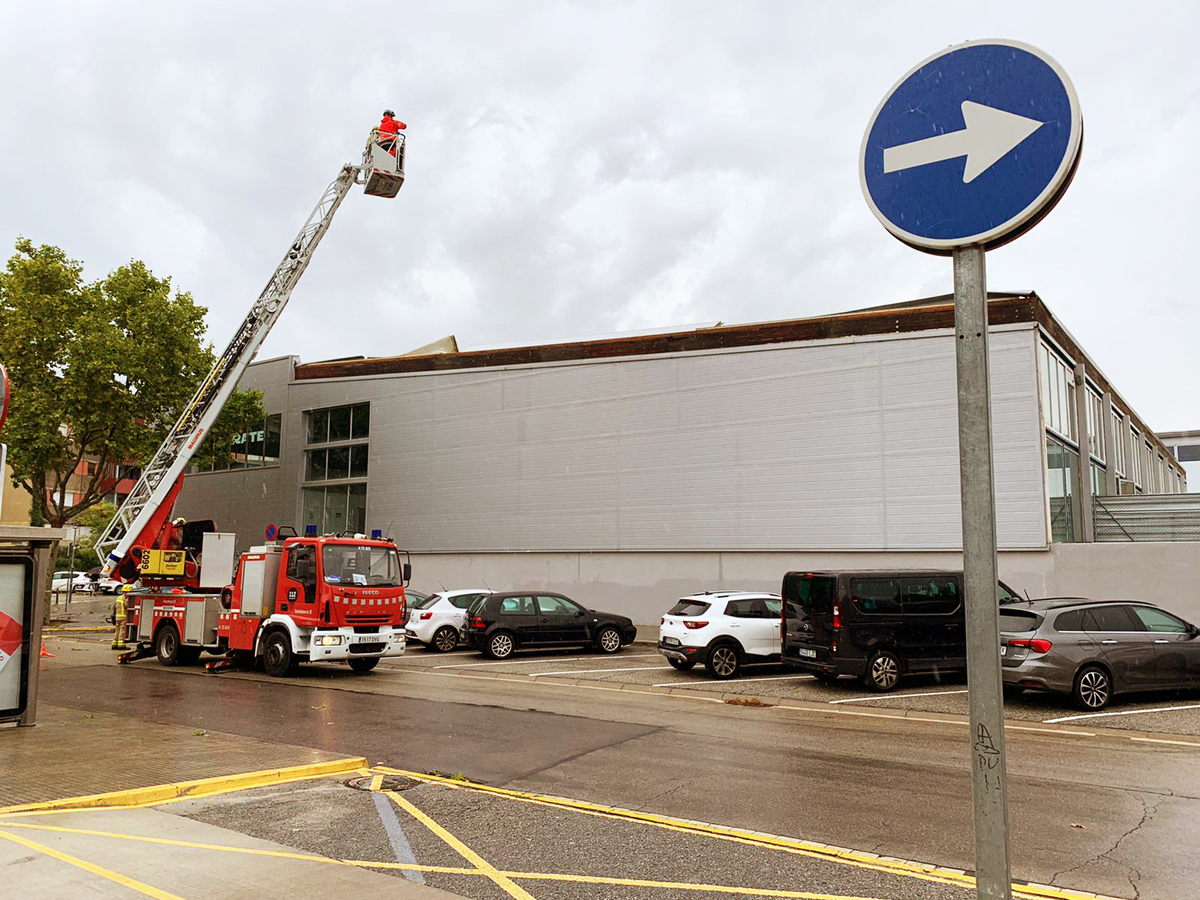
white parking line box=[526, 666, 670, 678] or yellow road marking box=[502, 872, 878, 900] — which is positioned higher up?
yellow road marking box=[502, 872, 878, 900]

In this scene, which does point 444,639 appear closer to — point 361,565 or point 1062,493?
point 361,565

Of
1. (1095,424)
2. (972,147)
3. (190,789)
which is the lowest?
(190,789)

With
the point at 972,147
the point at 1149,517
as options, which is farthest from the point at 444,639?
the point at 972,147

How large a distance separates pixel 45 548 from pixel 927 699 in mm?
12580

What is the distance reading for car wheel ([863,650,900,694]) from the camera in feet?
48.9

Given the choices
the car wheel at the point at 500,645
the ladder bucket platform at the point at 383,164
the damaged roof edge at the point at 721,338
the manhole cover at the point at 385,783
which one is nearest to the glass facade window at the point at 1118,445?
the damaged roof edge at the point at 721,338

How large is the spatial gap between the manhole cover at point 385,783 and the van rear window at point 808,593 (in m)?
8.50

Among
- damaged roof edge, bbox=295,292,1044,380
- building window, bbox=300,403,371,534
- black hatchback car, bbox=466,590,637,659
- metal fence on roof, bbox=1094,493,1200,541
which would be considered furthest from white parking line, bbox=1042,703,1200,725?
building window, bbox=300,403,371,534

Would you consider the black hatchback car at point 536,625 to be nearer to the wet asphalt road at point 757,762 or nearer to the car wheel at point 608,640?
the car wheel at point 608,640

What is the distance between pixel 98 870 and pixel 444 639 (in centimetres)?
1721

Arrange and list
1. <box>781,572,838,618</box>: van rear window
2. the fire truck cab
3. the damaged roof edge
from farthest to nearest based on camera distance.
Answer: the damaged roof edge < the fire truck cab < <box>781,572,838,618</box>: van rear window

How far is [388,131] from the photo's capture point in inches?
904

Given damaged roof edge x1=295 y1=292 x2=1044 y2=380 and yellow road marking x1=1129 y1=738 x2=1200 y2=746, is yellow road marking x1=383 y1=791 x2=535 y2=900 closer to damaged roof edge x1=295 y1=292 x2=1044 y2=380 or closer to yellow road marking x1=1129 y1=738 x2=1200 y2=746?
yellow road marking x1=1129 y1=738 x2=1200 y2=746

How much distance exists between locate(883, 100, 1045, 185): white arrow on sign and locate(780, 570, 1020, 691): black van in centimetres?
1281
